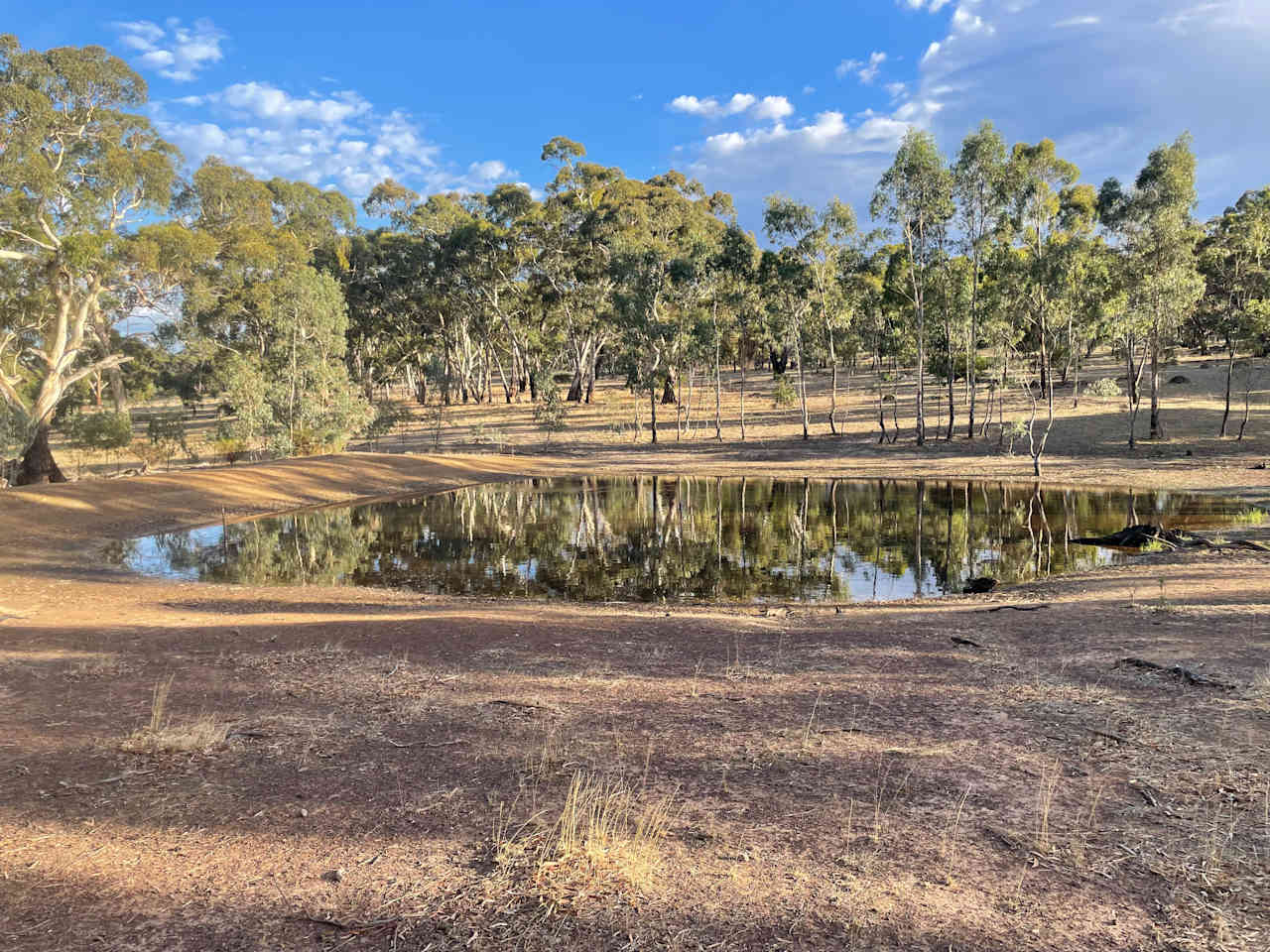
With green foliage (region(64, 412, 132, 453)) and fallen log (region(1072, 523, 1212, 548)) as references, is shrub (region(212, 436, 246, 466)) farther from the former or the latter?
fallen log (region(1072, 523, 1212, 548))

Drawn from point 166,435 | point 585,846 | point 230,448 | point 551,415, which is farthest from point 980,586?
point 166,435

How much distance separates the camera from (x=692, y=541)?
23234 mm

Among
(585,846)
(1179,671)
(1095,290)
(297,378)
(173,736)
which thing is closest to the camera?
(585,846)

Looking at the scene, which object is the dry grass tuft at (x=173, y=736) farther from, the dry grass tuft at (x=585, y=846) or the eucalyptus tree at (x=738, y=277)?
the eucalyptus tree at (x=738, y=277)

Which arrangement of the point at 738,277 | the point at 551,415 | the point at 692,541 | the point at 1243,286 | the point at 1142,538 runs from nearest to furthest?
the point at 1142,538
the point at 692,541
the point at 1243,286
the point at 738,277
the point at 551,415

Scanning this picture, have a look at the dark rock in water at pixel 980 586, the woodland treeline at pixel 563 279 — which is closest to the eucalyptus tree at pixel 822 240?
the woodland treeline at pixel 563 279

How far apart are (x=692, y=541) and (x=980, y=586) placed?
9135 millimetres

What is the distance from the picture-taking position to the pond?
58.7 ft

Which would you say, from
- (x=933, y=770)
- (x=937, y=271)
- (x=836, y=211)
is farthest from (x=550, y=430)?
(x=933, y=770)

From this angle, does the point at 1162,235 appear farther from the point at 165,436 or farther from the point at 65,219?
the point at 165,436

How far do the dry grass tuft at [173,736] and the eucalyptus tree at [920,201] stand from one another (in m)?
43.1

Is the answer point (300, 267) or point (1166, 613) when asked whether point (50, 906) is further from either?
point (300, 267)

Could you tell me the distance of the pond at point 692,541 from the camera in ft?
58.7

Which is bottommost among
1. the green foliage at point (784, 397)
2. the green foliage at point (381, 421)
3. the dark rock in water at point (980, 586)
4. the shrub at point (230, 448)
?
the dark rock in water at point (980, 586)
